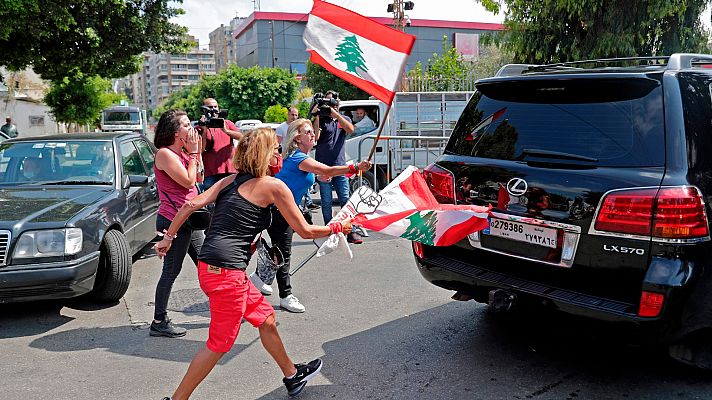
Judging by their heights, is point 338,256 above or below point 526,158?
below

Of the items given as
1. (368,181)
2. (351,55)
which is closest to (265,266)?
(351,55)

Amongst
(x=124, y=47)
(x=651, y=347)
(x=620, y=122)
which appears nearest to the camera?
(x=651, y=347)

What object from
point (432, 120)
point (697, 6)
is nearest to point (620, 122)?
point (432, 120)

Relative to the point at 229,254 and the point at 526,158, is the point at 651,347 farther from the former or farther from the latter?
the point at 229,254

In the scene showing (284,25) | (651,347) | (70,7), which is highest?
(284,25)

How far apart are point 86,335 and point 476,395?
3.05 metres

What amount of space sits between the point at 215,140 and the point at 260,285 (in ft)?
7.57

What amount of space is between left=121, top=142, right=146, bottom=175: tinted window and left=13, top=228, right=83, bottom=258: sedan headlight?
1.65 meters

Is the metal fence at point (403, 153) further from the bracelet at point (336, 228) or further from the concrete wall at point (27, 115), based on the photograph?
the concrete wall at point (27, 115)

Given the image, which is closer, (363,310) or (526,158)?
(526,158)

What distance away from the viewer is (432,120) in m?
12.1

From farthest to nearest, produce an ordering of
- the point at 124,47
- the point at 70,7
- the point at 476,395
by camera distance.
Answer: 1. the point at 124,47
2. the point at 70,7
3. the point at 476,395

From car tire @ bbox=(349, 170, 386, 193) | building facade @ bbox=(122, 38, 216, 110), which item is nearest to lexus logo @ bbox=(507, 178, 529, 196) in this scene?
car tire @ bbox=(349, 170, 386, 193)

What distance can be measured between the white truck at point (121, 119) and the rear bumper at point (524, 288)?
31552 millimetres
